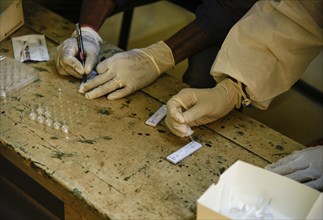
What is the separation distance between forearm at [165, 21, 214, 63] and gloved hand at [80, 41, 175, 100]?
0.30ft

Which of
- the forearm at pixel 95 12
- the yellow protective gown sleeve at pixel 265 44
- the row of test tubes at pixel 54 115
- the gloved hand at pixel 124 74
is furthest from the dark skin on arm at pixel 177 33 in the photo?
the row of test tubes at pixel 54 115

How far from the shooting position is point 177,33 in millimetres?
1577

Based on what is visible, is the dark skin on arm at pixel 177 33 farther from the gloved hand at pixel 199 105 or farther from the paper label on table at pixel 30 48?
the gloved hand at pixel 199 105

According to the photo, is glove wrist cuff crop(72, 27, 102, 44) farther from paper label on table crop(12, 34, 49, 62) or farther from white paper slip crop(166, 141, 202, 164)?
white paper slip crop(166, 141, 202, 164)

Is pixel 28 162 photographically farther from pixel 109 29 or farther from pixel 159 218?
pixel 109 29

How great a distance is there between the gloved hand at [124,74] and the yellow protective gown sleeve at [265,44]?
0.19 metres

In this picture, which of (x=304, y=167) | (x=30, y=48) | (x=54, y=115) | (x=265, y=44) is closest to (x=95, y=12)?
(x=30, y=48)

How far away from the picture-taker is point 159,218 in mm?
1050

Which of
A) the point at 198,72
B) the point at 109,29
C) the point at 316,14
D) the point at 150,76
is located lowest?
the point at 109,29

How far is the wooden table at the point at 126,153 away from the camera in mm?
1091

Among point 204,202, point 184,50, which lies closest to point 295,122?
point 184,50

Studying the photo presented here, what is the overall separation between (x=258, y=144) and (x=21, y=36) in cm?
81

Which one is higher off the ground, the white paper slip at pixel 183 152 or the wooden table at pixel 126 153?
the white paper slip at pixel 183 152

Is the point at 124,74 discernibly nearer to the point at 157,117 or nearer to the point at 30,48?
the point at 157,117
